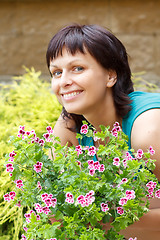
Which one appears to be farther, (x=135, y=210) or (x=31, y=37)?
(x=31, y=37)

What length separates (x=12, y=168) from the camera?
5.44 ft

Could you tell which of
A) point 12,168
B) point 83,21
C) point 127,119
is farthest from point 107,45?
point 83,21

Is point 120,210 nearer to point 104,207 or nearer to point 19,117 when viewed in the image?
point 104,207

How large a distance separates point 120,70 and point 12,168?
0.89 metres

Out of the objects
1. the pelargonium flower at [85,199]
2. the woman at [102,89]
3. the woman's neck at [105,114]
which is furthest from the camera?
the woman's neck at [105,114]

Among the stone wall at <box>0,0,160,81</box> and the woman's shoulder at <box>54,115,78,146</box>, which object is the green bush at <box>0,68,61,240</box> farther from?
the stone wall at <box>0,0,160,81</box>

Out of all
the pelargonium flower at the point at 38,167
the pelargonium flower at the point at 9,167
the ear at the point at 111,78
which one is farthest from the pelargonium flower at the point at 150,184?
the ear at the point at 111,78

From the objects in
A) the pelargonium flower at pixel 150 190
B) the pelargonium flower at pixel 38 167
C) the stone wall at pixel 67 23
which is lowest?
the pelargonium flower at pixel 150 190

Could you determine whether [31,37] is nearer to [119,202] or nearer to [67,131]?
[67,131]

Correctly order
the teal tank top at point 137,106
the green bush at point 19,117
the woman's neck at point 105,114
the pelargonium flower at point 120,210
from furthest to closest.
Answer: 1. the green bush at point 19,117
2. the woman's neck at point 105,114
3. the teal tank top at point 137,106
4. the pelargonium flower at point 120,210

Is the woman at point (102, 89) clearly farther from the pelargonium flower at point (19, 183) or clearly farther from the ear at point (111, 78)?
the pelargonium flower at point (19, 183)

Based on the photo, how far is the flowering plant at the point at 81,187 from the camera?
5.00 feet

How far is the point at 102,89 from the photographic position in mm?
2078

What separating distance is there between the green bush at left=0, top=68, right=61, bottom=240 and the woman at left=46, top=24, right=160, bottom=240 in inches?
28.6
